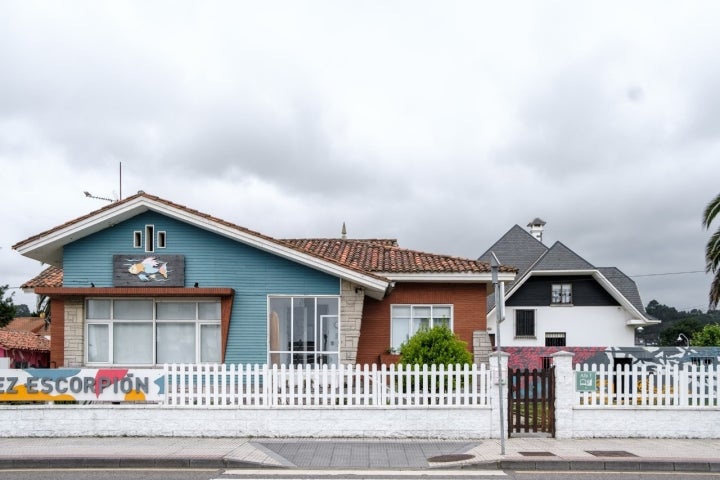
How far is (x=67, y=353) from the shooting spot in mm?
17500

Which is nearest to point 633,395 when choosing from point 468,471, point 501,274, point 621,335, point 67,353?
point 468,471

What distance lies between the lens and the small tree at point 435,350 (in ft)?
47.2

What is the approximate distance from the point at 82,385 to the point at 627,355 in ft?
53.8

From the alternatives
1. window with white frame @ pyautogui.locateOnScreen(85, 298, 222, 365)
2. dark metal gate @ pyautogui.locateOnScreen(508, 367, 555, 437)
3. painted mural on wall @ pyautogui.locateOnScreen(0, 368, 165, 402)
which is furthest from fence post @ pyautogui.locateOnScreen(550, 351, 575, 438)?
window with white frame @ pyautogui.locateOnScreen(85, 298, 222, 365)

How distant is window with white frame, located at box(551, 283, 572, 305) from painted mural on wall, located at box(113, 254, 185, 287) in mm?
30794

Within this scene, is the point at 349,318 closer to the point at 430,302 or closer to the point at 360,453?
the point at 430,302

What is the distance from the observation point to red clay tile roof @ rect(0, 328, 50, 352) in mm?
32956

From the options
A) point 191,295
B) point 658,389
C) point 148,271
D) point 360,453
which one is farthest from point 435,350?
point 148,271

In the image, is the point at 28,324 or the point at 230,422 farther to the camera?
the point at 28,324

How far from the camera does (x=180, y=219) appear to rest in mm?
17344

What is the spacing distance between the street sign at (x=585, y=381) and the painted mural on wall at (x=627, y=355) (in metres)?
6.98

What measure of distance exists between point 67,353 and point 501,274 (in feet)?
39.5

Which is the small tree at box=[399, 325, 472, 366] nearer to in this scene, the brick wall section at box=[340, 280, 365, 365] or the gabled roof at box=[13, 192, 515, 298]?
the gabled roof at box=[13, 192, 515, 298]

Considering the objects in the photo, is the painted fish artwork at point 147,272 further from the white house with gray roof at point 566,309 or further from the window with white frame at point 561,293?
the window with white frame at point 561,293
